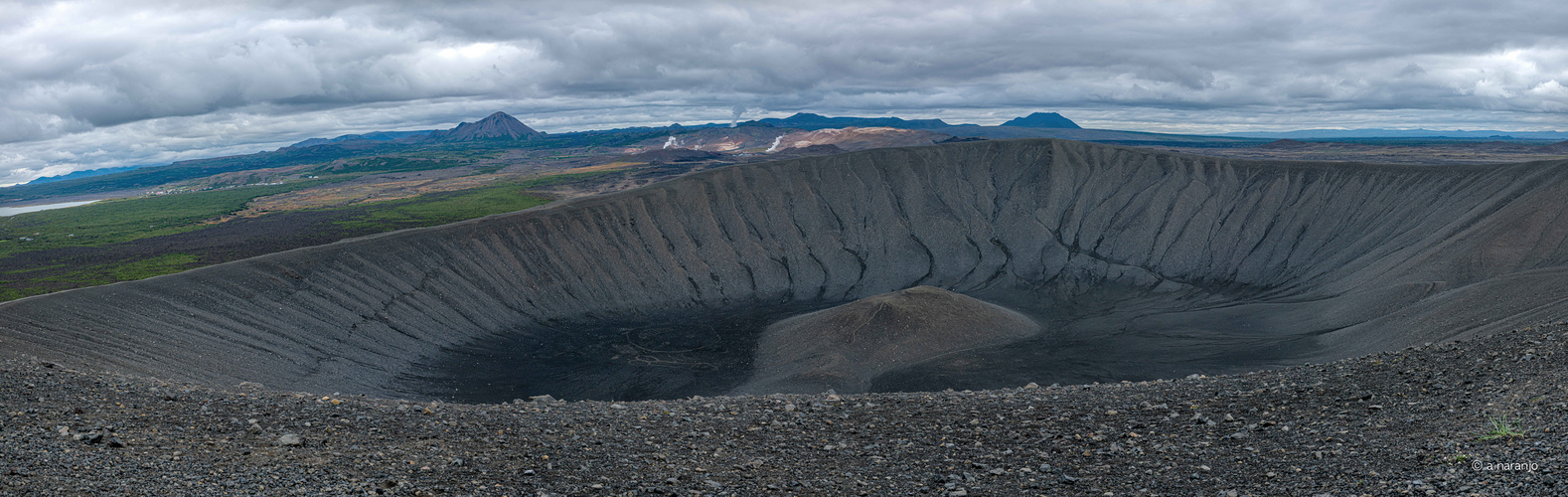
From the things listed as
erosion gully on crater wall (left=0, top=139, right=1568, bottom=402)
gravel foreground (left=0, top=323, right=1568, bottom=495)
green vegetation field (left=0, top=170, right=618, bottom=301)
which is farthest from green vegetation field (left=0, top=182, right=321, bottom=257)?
gravel foreground (left=0, top=323, right=1568, bottom=495)

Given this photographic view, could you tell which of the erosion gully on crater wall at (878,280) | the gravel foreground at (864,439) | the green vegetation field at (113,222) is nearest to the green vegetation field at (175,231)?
the green vegetation field at (113,222)

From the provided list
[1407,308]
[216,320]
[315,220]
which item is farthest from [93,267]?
[1407,308]

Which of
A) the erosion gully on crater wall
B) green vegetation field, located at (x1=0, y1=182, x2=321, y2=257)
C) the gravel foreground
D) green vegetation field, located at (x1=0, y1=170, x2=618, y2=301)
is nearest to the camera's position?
the gravel foreground

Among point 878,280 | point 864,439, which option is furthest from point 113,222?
point 864,439

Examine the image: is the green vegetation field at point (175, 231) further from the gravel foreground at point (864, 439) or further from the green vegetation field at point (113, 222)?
the gravel foreground at point (864, 439)

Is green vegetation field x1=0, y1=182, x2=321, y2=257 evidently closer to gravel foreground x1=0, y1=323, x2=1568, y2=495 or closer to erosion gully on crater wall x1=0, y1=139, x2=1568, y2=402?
erosion gully on crater wall x1=0, y1=139, x2=1568, y2=402
